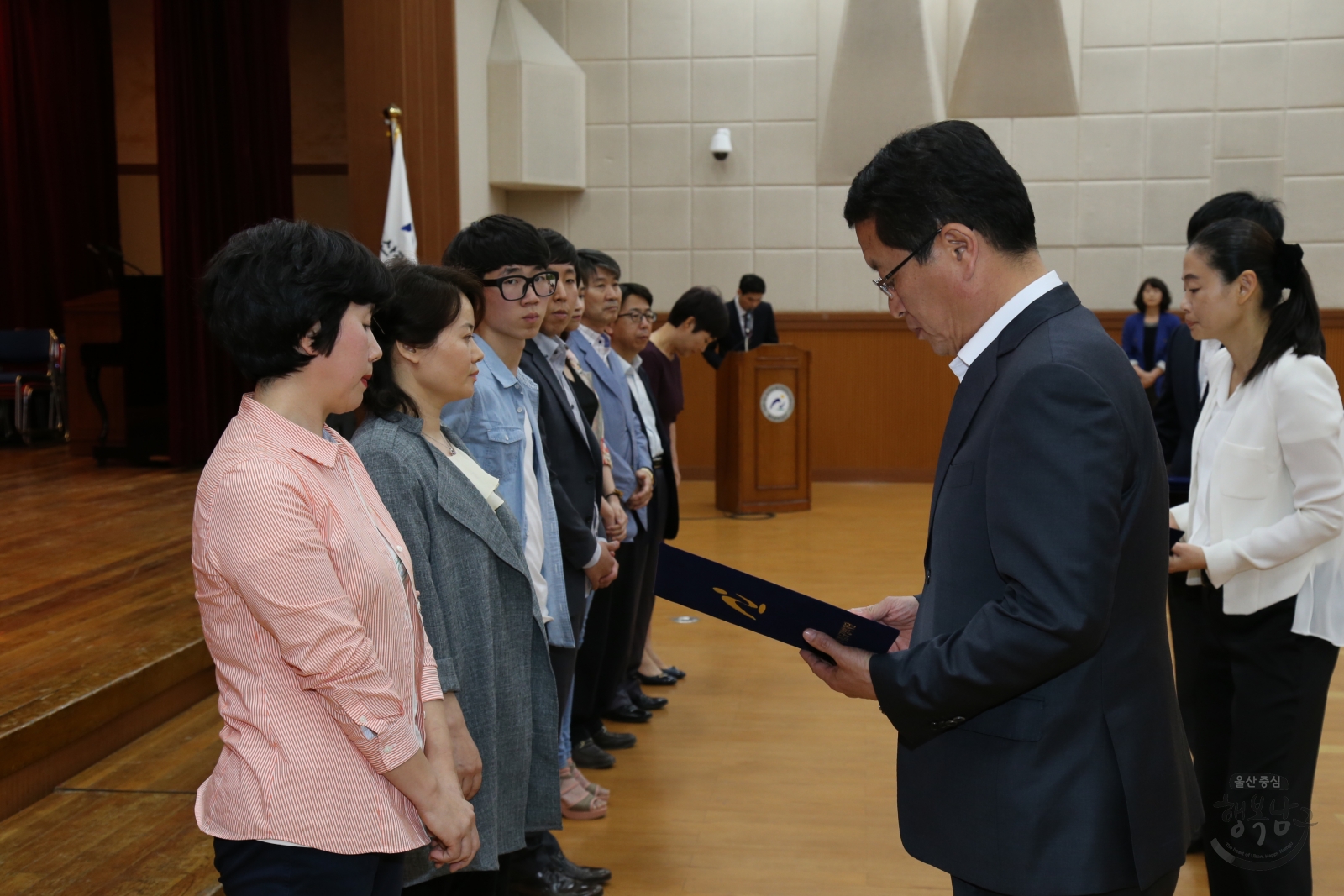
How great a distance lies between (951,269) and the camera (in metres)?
1.30

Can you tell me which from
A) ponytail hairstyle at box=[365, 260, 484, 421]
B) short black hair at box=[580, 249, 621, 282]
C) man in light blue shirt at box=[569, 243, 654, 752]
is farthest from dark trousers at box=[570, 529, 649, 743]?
ponytail hairstyle at box=[365, 260, 484, 421]

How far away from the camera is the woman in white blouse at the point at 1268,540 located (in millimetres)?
2094

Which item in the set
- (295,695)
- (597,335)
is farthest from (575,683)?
(295,695)

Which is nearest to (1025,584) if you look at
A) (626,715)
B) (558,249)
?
(558,249)

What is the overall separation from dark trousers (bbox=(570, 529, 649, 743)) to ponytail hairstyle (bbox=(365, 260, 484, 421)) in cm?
153

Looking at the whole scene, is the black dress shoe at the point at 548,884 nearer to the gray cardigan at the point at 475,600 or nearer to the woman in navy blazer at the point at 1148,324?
the gray cardigan at the point at 475,600

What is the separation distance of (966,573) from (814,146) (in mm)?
7805

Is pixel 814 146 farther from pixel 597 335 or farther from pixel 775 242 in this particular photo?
pixel 597 335

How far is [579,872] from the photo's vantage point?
2.58 m

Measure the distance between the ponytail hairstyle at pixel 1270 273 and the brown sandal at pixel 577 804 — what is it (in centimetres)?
191

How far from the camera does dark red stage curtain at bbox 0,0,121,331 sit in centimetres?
855

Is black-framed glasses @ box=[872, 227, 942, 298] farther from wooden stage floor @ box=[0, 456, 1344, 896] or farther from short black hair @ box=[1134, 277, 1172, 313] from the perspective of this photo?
short black hair @ box=[1134, 277, 1172, 313]

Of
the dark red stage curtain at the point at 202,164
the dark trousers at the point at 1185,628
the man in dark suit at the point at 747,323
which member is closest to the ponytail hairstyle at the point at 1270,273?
the dark trousers at the point at 1185,628

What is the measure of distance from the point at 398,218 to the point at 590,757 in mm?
3341
